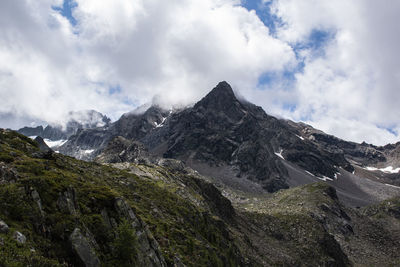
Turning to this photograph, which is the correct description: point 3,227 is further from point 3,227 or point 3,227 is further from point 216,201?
point 216,201

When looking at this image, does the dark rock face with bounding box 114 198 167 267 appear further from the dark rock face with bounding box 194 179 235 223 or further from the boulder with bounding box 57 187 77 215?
the dark rock face with bounding box 194 179 235 223

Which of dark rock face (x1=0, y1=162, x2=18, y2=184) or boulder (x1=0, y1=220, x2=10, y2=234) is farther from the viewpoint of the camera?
dark rock face (x1=0, y1=162, x2=18, y2=184)

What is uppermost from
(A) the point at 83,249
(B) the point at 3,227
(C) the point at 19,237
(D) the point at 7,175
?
(D) the point at 7,175

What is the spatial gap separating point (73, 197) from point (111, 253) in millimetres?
6671

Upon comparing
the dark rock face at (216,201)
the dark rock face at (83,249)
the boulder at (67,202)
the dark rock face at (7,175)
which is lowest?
the dark rock face at (83,249)

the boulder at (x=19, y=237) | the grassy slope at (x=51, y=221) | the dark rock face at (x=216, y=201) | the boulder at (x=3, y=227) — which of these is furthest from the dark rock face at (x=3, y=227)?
the dark rock face at (x=216, y=201)

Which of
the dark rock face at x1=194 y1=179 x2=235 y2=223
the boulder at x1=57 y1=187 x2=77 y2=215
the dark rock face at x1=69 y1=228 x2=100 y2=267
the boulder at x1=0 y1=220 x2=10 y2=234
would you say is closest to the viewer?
the boulder at x1=0 y1=220 x2=10 y2=234

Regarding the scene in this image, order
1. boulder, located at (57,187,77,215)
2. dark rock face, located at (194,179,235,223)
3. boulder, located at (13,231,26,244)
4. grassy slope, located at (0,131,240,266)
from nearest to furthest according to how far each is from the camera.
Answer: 1. boulder, located at (13,231,26,244)
2. grassy slope, located at (0,131,240,266)
3. boulder, located at (57,187,77,215)
4. dark rock face, located at (194,179,235,223)

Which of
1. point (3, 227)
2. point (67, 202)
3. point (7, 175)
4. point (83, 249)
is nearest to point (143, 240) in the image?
point (67, 202)

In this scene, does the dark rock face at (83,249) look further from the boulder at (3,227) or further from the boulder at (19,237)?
the boulder at (3,227)

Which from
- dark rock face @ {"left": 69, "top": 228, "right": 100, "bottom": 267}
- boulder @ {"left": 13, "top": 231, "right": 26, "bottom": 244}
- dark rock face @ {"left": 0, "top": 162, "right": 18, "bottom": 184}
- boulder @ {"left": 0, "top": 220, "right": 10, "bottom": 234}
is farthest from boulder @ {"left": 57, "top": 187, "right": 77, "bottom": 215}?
boulder @ {"left": 0, "top": 220, "right": 10, "bottom": 234}

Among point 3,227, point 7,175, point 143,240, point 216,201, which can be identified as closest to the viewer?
point 3,227

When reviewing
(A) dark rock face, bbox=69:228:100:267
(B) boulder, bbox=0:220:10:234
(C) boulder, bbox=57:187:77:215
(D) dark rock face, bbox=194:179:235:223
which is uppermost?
(D) dark rock face, bbox=194:179:235:223

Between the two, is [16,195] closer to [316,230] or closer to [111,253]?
[111,253]
